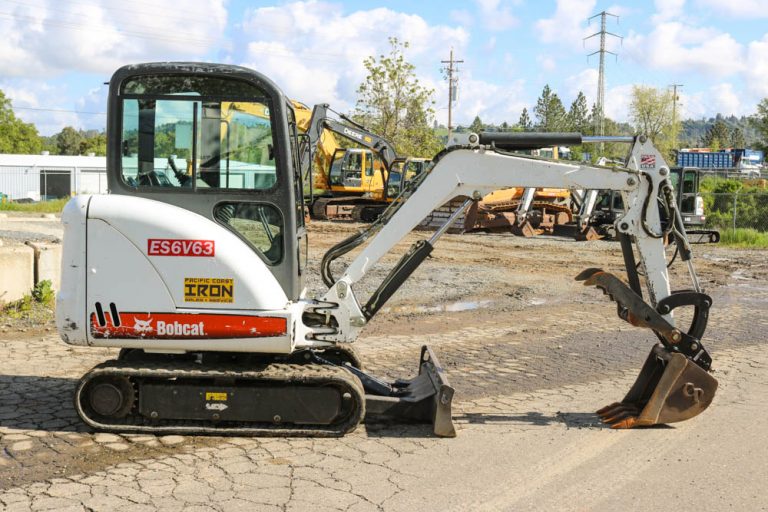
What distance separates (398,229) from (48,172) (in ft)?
195

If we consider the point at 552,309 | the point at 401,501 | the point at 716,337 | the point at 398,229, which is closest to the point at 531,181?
the point at 398,229

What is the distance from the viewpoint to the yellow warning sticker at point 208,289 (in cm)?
593

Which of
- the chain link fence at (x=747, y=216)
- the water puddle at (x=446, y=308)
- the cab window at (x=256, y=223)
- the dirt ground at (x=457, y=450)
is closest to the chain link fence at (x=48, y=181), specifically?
the chain link fence at (x=747, y=216)

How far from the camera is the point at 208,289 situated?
595 cm

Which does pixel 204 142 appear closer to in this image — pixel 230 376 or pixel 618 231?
pixel 230 376

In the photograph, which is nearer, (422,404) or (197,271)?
(197,271)

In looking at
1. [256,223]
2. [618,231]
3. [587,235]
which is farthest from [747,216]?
[256,223]

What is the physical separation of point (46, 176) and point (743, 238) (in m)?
49.2

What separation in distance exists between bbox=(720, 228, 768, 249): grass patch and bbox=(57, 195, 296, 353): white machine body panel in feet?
74.4

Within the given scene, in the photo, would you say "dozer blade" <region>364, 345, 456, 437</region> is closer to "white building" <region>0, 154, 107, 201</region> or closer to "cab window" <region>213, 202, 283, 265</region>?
"cab window" <region>213, 202, 283, 265</region>

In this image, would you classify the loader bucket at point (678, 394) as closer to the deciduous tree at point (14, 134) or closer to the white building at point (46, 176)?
the white building at point (46, 176)

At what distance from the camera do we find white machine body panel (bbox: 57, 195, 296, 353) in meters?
5.89

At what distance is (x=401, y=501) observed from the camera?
4.93 m

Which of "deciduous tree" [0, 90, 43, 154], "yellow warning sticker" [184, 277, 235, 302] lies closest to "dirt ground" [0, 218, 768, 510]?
"yellow warning sticker" [184, 277, 235, 302]
